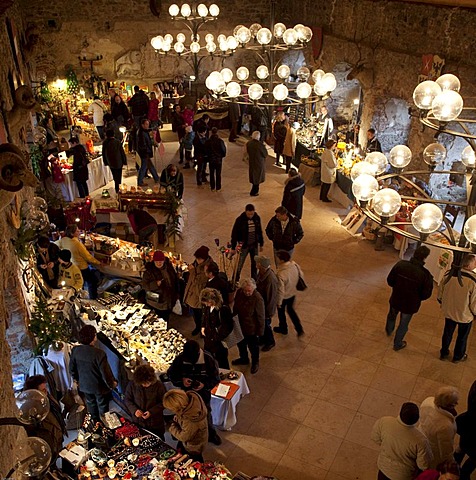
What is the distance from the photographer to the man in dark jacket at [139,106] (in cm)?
1294

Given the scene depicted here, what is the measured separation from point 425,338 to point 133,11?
12526 mm

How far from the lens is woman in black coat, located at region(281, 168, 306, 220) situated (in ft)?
27.1

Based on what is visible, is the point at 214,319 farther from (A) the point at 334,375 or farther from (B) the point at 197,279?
(A) the point at 334,375

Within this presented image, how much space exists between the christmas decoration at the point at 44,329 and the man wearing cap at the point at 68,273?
90 centimetres

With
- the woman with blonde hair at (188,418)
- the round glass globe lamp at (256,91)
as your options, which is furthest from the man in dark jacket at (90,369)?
the round glass globe lamp at (256,91)

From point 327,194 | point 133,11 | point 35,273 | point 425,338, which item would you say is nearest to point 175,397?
point 35,273

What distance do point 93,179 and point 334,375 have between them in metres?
→ 6.72

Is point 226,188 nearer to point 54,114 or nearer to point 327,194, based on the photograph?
point 327,194

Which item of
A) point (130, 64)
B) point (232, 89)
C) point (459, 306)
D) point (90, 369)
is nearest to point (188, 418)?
point (90, 369)

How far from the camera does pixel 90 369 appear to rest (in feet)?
16.8

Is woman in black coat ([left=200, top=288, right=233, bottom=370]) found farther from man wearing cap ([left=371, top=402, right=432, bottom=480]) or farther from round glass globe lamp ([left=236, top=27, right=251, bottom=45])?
round glass globe lamp ([left=236, top=27, right=251, bottom=45])

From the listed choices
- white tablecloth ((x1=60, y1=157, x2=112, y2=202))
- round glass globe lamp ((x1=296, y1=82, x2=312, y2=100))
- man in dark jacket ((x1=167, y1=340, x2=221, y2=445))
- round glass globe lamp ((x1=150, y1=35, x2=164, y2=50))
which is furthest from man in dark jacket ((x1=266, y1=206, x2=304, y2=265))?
round glass globe lamp ((x1=150, y1=35, x2=164, y2=50))

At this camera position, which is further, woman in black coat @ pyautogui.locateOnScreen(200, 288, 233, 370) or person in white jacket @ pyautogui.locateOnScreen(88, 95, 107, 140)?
person in white jacket @ pyautogui.locateOnScreen(88, 95, 107, 140)

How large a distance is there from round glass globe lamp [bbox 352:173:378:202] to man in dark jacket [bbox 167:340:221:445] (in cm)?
203
